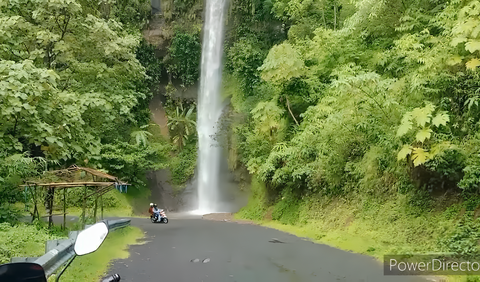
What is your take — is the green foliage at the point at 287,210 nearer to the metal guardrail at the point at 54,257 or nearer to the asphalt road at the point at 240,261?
the asphalt road at the point at 240,261

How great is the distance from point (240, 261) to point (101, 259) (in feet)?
9.84

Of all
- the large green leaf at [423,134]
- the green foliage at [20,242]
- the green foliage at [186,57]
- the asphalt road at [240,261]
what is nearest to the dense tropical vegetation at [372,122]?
the large green leaf at [423,134]

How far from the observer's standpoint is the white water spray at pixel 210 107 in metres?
23.2

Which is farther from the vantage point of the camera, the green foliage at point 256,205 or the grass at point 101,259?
the green foliage at point 256,205

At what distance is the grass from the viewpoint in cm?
662

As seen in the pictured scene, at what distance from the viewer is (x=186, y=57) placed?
27625mm

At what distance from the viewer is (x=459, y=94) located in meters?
9.60

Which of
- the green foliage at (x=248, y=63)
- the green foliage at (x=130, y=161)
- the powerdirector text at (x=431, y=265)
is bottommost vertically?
the powerdirector text at (x=431, y=265)

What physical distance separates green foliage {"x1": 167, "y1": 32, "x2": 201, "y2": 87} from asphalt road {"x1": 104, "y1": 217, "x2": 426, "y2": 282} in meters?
16.7

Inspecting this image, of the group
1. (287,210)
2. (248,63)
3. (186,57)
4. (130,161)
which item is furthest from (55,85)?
(186,57)

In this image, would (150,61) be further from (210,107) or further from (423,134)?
(423,134)

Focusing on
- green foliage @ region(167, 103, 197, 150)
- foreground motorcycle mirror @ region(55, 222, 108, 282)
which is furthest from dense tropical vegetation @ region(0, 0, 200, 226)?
green foliage @ region(167, 103, 197, 150)

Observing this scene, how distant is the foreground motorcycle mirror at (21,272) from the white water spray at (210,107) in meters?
19.4

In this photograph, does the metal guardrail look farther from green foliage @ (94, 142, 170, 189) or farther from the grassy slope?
green foliage @ (94, 142, 170, 189)
